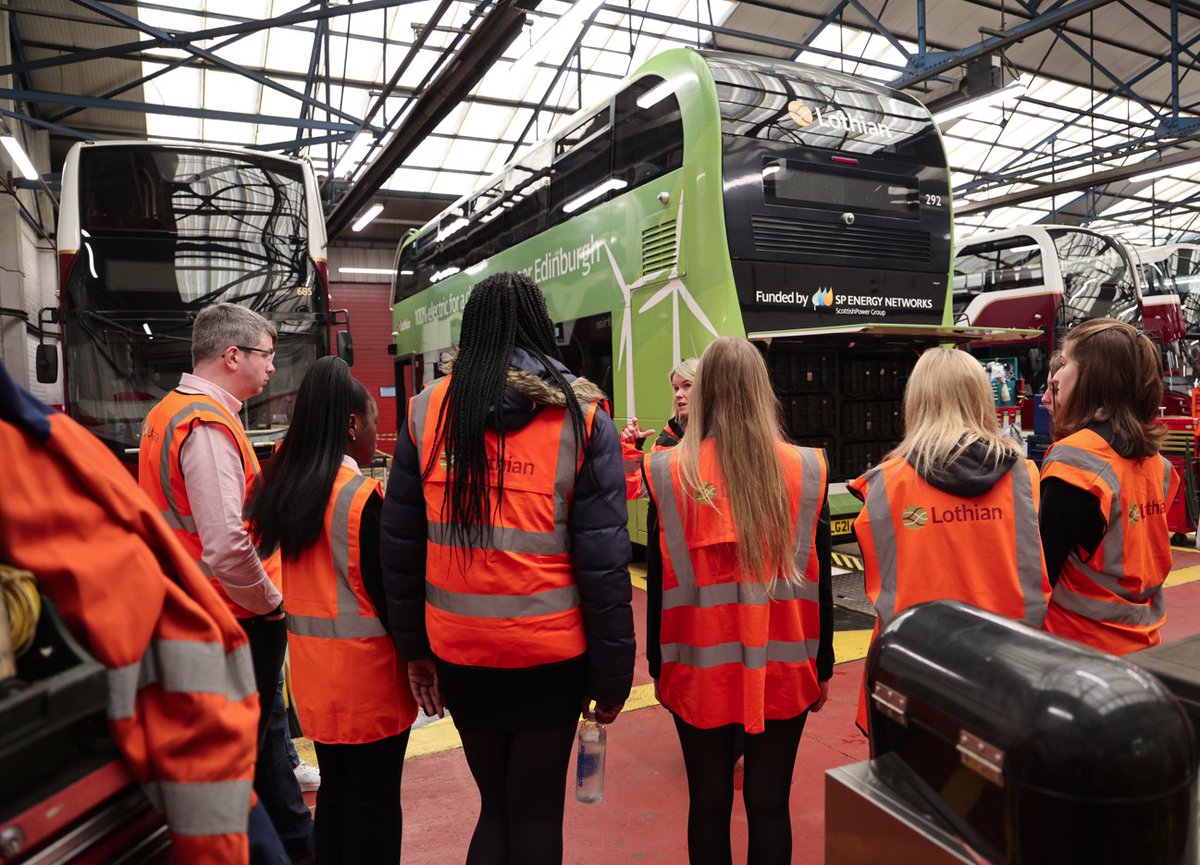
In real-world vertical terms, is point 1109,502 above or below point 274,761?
above

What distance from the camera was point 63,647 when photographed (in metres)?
0.92

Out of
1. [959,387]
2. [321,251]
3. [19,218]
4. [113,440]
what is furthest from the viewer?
[19,218]

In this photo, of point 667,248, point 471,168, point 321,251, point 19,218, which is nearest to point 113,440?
point 321,251

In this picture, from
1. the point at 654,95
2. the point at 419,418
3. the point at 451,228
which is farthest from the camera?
the point at 451,228

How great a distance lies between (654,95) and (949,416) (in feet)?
16.6

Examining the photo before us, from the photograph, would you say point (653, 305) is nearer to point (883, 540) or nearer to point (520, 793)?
point (883, 540)

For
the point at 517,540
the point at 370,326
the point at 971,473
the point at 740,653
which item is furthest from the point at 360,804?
the point at 370,326

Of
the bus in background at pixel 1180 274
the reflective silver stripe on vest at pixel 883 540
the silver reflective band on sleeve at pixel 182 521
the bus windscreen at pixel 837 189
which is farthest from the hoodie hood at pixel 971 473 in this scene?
the bus in background at pixel 1180 274

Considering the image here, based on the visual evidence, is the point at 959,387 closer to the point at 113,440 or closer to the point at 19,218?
the point at 113,440

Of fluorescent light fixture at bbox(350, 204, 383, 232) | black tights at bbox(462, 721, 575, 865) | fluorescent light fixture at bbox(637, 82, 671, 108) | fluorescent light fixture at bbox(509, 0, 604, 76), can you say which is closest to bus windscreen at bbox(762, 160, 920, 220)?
fluorescent light fixture at bbox(637, 82, 671, 108)

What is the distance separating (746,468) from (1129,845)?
4.68 ft

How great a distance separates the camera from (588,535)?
213 centimetres

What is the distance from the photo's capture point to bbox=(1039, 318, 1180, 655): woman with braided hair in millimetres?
2465

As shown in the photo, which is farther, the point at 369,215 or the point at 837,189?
the point at 369,215
